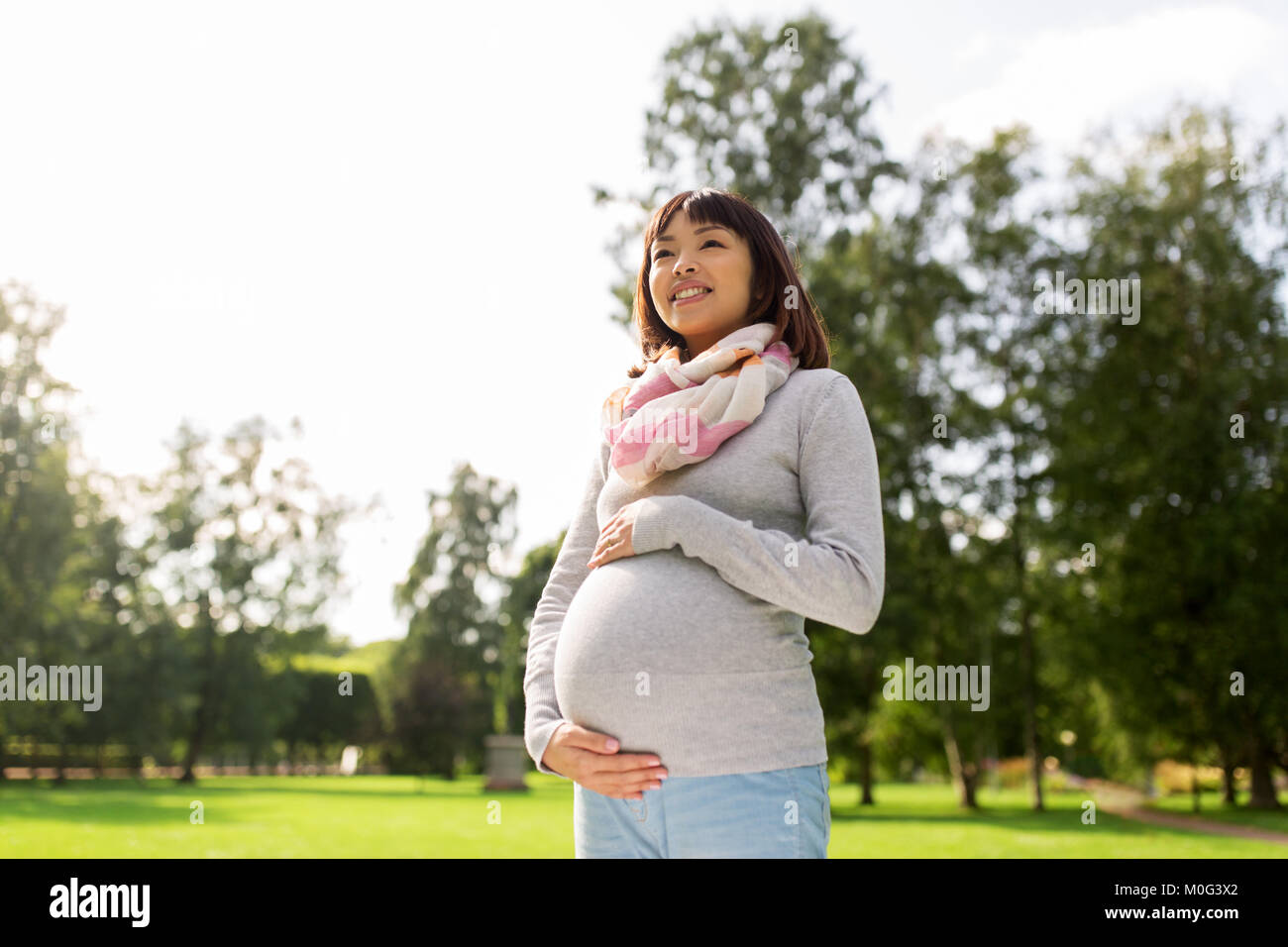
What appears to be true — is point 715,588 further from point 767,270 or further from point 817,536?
point 767,270

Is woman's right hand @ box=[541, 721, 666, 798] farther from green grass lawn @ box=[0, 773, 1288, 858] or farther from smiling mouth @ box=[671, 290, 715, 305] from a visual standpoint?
green grass lawn @ box=[0, 773, 1288, 858]

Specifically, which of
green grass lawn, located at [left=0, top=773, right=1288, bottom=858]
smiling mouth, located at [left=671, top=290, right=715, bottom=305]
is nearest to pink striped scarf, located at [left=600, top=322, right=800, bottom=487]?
smiling mouth, located at [left=671, top=290, right=715, bottom=305]

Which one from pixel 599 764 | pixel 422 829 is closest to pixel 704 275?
pixel 599 764

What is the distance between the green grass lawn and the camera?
13547 millimetres

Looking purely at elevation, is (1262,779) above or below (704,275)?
below

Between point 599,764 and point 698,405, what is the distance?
0.66 metres

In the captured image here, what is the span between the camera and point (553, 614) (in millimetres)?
2164

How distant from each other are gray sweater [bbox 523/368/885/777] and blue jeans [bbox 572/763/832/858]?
1.0 inches

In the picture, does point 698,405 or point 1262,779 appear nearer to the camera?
point 698,405

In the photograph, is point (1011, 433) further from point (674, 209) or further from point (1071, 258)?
point (674, 209)

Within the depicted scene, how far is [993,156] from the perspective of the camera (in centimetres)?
2430
